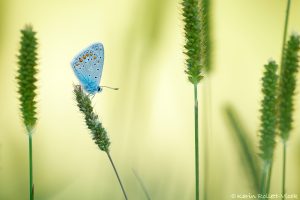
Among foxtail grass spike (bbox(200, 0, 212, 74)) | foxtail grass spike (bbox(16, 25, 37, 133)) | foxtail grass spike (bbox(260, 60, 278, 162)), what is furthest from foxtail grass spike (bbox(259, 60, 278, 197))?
foxtail grass spike (bbox(16, 25, 37, 133))

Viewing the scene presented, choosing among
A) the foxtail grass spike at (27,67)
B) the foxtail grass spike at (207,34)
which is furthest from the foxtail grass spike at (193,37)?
the foxtail grass spike at (27,67)

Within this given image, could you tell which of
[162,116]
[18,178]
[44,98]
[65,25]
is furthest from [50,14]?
[18,178]

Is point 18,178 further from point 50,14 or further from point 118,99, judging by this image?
point 50,14

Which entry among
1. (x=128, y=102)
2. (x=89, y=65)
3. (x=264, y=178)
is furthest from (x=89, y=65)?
(x=264, y=178)

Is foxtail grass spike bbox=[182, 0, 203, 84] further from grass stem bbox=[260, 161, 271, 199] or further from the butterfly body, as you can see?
the butterfly body

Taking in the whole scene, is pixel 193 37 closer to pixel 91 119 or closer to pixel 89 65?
pixel 91 119
